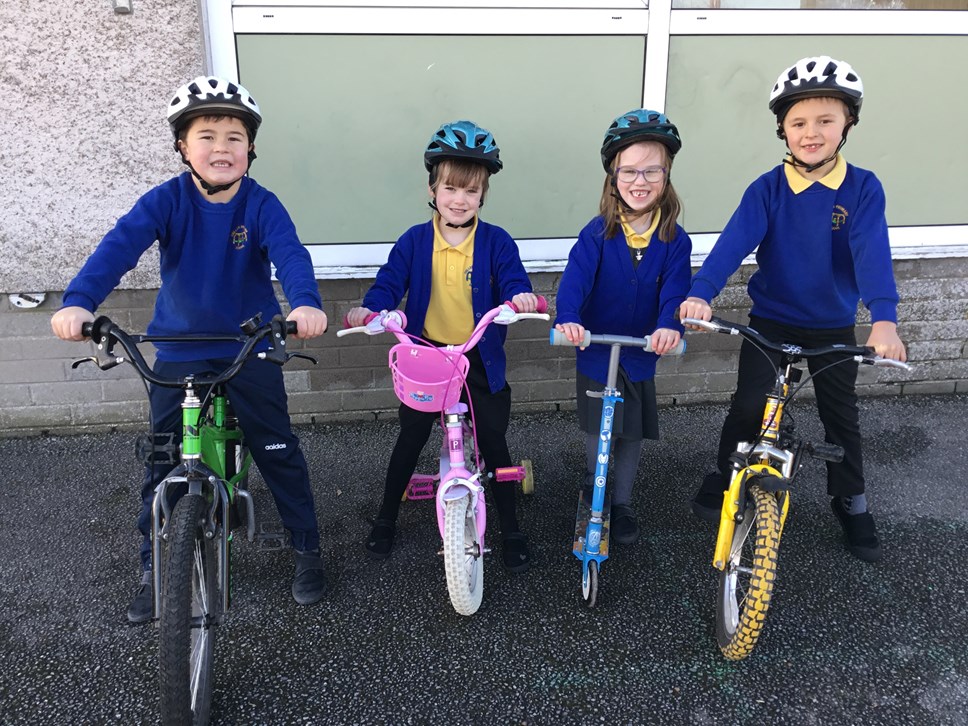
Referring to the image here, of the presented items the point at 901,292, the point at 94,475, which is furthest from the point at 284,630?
the point at 901,292

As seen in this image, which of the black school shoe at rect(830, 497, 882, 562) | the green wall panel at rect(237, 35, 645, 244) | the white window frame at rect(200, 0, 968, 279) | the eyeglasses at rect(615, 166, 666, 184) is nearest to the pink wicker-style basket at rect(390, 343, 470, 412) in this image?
the eyeglasses at rect(615, 166, 666, 184)

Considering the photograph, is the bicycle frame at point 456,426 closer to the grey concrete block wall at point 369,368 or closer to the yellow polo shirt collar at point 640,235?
the yellow polo shirt collar at point 640,235

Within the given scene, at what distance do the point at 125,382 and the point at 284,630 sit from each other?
2.30 m

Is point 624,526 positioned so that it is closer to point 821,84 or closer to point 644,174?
point 644,174

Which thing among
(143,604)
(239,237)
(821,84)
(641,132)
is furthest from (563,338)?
(143,604)

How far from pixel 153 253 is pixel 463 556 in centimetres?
270

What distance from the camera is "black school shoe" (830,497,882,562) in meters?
3.17

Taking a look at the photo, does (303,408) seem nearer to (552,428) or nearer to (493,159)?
(552,428)

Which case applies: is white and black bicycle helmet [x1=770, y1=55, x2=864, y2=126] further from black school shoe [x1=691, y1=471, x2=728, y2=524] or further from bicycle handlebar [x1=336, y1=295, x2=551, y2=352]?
black school shoe [x1=691, y1=471, x2=728, y2=524]

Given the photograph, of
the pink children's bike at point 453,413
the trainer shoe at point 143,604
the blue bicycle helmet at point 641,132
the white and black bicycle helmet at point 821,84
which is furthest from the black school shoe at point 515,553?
the white and black bicycle helmet at point 821,84

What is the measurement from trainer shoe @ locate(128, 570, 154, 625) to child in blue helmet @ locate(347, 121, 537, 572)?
110cm

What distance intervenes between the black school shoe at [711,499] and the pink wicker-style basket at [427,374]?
165cm

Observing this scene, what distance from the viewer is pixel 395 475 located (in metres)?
3.13

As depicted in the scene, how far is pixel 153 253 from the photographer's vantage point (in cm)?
397
